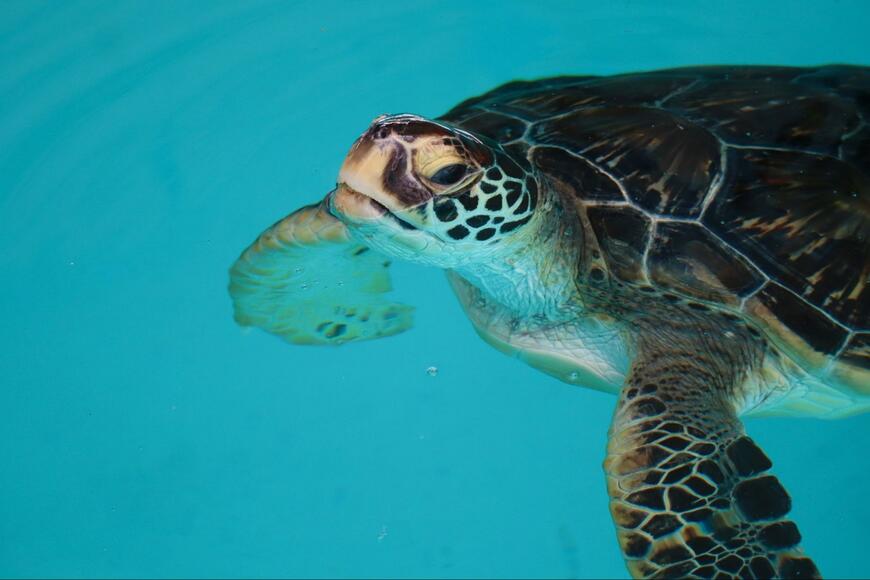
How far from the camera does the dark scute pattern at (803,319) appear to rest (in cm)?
224

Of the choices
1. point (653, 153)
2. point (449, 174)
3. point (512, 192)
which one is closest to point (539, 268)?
point (512, 192)

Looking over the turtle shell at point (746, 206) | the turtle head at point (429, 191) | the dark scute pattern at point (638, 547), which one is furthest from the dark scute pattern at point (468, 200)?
the dark scute pattern at point (638, 547)

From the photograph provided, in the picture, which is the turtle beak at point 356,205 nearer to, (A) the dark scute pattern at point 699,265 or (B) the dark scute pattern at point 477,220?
(B) the dark scute pattern at point 477,220

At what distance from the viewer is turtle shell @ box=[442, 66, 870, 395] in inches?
88.7

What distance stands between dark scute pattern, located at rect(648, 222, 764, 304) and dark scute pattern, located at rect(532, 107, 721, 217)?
0.07 m

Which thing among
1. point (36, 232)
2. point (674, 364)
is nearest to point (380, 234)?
point (674, 364)

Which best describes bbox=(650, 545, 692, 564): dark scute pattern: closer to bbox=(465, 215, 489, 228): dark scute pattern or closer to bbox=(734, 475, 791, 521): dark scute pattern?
bbox=(734, 475, 791, 521): dark scute pattern

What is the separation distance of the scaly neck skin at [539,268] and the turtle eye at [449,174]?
0.38 m

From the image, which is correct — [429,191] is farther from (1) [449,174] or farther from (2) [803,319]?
(2) [803,319]

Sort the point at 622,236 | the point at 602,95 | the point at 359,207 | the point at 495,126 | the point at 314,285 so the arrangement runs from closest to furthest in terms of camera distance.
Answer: the point at 359,207
the point at 622,236
the point at 495,126
the point at 602,95
the point at 314,285

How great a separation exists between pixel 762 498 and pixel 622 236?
88 cm

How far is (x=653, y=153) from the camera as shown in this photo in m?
2.36

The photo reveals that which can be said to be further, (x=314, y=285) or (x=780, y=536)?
(x=314, y=285)

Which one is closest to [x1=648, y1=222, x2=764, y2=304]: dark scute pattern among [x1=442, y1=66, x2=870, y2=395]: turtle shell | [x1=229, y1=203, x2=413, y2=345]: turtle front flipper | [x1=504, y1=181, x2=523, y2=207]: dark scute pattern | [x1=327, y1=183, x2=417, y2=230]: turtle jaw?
[x1=442, y1=66, x2=870, y2=395]: turtle shell
